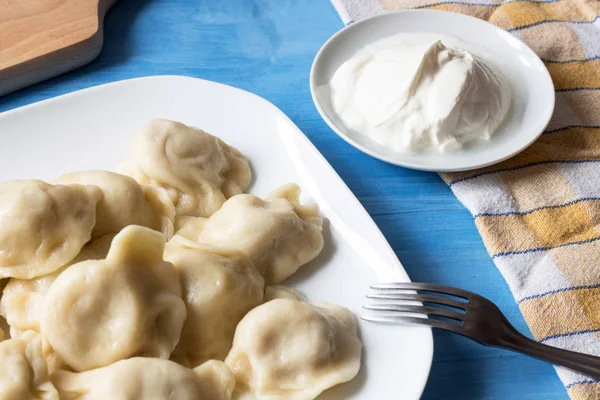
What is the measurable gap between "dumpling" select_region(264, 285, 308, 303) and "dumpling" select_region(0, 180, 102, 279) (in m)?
0.36

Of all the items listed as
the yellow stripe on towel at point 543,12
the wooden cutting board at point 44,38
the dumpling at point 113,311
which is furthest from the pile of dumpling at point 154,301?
the yellow stripe on towel at point 543,12

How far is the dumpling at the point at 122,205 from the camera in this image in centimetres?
127

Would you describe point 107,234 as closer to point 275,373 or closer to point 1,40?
point 275,373

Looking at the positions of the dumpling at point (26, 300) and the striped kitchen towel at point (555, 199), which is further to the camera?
the striped kitchen towel at point (555, 199)

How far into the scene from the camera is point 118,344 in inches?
42.7

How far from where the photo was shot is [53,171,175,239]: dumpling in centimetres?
127

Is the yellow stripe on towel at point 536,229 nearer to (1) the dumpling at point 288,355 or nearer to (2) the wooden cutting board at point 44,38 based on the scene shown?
(1) the dumpling at point 288,355

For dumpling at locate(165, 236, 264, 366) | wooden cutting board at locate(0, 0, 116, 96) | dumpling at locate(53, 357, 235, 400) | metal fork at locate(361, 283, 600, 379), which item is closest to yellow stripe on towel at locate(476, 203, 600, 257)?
metal fork at locate(361, 283, 600, 379)

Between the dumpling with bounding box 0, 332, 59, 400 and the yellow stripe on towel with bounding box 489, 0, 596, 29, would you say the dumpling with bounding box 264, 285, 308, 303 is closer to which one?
the dumpling with bounding box 0, 332, 59, 400

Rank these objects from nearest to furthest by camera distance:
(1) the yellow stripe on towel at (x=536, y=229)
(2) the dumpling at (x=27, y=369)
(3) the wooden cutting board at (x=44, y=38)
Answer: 1. (2) the dumpling at (x=27, y=369)
2. (1) the yellow stripe on towel at (x=536, y=229)
3. (3) the wooden cutting board at (x=44, y=38)

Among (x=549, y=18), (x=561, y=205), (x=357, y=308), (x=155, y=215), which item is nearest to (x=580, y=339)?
(x=561, y=205)

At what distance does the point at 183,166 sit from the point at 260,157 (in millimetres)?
214

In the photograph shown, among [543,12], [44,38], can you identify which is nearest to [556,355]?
[543,12]

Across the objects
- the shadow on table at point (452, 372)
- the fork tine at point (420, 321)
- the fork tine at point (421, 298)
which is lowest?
the shadow on table at point (452, 372)
